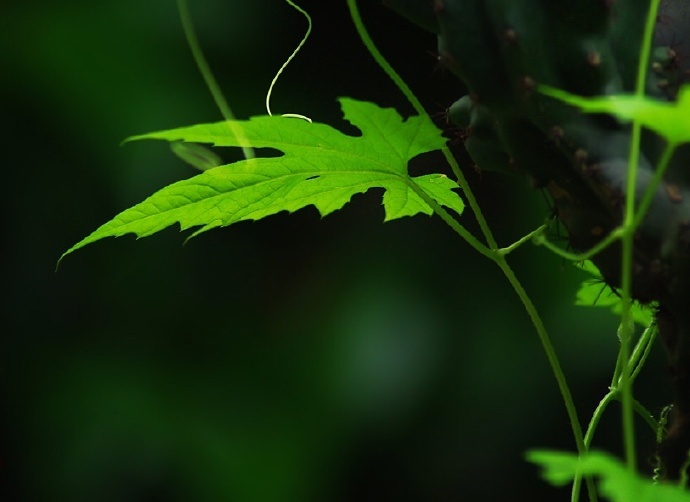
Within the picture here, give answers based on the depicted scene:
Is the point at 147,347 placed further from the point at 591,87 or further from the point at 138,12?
the point at 591,87

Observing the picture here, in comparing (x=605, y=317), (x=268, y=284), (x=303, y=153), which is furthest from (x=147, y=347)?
(x=303, y=153)

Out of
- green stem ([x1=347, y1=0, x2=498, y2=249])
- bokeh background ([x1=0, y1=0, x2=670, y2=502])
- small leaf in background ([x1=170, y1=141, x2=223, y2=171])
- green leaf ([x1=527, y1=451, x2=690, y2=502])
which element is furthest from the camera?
bokeh background ([x1=0, y1=0, x2=670, y2=502])

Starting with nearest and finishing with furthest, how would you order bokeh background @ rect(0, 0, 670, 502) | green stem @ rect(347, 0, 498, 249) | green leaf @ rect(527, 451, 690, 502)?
green leaf @ rect(527, 451, 690, 502) < green stem @ rect(347, 0, 498, 249) < bokeh background @ rect(0, 0, 670, 502)

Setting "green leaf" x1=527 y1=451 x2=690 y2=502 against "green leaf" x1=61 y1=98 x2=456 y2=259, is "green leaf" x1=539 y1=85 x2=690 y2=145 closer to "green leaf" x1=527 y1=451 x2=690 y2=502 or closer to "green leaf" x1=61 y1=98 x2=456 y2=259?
"green leaf" x1=527 y1=451 x2=690 y2=502

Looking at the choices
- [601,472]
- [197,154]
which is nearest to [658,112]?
[601,472]

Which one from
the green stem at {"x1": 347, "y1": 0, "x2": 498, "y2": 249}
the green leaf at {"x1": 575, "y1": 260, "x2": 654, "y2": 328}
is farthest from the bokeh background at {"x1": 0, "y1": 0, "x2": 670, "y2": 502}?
the green stem at {"x1": 347, "y1": 0, "x2": 498, "y2": 249}

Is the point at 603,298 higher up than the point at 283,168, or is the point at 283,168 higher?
the point at 283,168

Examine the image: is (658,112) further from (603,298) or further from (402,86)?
(603,298)
